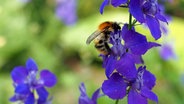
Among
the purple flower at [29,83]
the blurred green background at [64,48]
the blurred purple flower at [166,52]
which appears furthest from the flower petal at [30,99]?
the blurred purple flower at [166,52]

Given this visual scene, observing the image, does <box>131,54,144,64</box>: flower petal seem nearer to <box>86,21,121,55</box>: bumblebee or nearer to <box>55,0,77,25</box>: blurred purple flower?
<box>86,21,121,55</box>: bumblebee

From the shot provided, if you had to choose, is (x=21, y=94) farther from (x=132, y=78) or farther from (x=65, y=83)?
(x=65, y=83)

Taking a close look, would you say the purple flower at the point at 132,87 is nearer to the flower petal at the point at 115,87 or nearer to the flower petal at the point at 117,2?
the flower petal at the point at 115,87

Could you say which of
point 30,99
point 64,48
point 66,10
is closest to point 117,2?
point 30,99

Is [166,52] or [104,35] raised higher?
[104,35]

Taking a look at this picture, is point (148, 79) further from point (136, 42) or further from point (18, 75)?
point (18, 75)

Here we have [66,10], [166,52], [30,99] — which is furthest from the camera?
[66,10]
